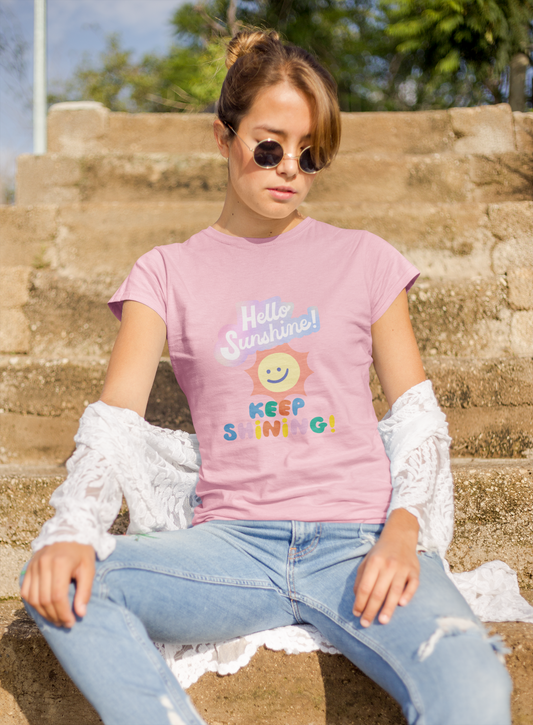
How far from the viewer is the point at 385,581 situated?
1.07 m

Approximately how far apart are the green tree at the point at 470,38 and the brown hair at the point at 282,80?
3.82 m

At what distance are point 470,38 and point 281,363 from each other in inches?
182

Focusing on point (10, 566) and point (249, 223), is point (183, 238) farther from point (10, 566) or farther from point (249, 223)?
point (10, 566)

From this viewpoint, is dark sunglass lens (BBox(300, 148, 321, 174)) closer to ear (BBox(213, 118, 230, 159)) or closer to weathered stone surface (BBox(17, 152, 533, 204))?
ear (BBox(213, 118, 230, 159))

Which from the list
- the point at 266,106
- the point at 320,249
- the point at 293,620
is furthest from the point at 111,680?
the point at 266,106

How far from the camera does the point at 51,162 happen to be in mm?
3137

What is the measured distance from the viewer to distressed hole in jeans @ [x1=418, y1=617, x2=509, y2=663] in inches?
38.8

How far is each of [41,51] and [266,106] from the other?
13.1 feet

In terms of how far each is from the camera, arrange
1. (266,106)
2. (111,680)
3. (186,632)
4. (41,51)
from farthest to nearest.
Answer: (41,51)
(266,106)
(186,632)
(111,680)

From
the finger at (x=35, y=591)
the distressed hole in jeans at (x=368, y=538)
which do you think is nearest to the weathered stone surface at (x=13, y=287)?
the finger at (x=35, y=591)

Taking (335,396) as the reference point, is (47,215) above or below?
above

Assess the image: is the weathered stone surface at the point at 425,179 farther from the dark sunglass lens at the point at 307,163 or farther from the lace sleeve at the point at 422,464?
the lace sleeve at the point at 422,464

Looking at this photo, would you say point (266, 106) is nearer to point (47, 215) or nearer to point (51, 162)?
point (47, 215)

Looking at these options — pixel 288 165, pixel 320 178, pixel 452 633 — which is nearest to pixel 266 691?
pixel 452 633
